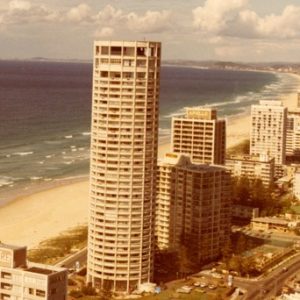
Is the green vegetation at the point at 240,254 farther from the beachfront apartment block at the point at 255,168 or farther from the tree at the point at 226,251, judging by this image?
the beachfront apartment block at the point at 255,168

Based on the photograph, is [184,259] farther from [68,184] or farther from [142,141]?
[68,184]

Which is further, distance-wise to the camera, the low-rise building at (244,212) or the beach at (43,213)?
the low-rise building at (244,212)

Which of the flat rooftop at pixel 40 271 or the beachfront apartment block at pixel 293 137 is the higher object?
the flat rooftop at pixel 40 271

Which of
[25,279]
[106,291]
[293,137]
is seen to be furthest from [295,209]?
[25,279]

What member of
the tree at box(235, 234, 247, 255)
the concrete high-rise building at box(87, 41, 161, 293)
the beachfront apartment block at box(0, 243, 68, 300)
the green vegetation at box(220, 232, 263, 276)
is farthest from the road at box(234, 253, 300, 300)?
the beachfront apartment block at box(0, 243, 68, 300)

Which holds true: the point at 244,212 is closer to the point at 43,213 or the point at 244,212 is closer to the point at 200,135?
the point at 200,135

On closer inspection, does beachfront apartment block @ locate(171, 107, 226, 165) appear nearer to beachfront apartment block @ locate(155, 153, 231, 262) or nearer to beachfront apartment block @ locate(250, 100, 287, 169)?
beachfront apartment block @ locate(155, 153, 231, 262)

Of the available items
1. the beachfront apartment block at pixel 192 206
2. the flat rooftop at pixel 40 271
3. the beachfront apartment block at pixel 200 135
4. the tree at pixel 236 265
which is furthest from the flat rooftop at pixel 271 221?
the flat rooftop at pixel 40 271
